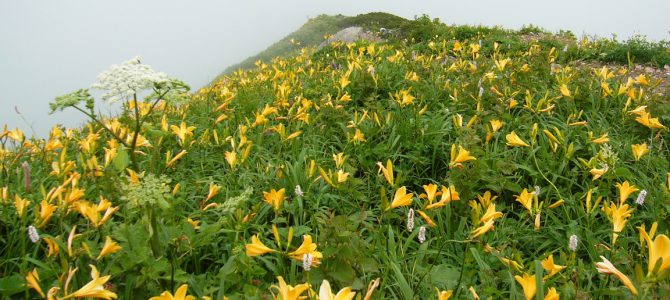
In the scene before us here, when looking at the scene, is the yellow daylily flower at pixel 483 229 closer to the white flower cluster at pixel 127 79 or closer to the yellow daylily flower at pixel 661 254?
the yellow daylily flower at pixel 661 254

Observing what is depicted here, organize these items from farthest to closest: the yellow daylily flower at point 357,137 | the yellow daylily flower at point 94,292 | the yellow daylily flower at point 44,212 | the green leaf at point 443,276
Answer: the yellow daylily flower at point 357,137, the green leaf at point 443,276, the yellow daylily flower at point 44,212, the yellow daylily flower at point 94,292

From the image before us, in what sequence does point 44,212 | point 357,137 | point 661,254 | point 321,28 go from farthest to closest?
point 321,28 → point 357,137 → point 44,212 → point 661,254

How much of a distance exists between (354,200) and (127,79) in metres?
1.44

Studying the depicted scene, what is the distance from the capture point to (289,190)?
2621 mm

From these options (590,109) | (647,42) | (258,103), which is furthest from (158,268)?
(647,42)

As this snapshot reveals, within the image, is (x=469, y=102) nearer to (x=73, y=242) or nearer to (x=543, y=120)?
(x=543, y=120)

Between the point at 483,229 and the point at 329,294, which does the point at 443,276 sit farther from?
the point at 329,294

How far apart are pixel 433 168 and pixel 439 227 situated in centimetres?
83

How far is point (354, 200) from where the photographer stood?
2.62 metres

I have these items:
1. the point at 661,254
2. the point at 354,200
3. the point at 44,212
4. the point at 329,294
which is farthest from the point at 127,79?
the point at 661,254

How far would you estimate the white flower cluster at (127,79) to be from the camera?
5.40 feet

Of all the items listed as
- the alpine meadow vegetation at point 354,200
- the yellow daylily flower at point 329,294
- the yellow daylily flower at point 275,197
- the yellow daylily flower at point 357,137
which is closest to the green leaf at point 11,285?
the alpine meadow vegetation at point 354,200

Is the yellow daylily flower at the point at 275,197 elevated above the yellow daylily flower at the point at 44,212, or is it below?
below

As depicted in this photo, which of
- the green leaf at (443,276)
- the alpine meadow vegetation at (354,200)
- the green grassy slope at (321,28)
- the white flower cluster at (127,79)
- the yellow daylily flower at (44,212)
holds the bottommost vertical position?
the green leaf at (443,276)
